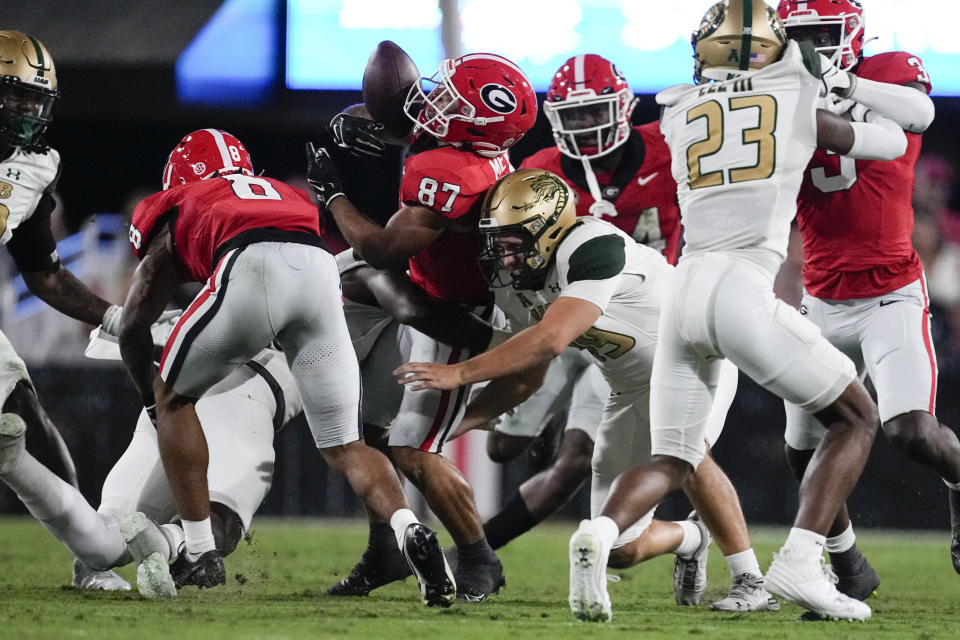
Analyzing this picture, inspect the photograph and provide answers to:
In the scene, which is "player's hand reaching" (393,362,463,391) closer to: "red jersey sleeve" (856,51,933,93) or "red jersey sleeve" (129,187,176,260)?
"red jersey sleeve" (129,187,176,260)

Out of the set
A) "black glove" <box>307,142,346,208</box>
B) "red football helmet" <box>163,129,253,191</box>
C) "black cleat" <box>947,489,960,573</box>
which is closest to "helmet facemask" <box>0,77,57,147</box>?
"red football helmet" <box>163,129,253,191</box>

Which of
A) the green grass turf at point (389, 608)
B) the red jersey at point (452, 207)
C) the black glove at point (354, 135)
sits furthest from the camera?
the black glove at point (354, 135)

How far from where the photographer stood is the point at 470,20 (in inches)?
348

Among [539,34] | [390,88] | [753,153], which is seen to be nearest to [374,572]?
[390,88]

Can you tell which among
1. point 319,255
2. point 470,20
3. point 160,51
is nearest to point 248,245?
point 319,255

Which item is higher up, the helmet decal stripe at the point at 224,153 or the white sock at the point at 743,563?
the helmet decal stripe at the point at 224,153

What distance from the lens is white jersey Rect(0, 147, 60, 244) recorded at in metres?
4.57

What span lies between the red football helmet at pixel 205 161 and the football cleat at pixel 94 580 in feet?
4.49

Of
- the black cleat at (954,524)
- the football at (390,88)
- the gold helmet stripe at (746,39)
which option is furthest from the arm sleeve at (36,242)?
the black cleat at (954,524)

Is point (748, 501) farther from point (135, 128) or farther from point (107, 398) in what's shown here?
point (135, 128)

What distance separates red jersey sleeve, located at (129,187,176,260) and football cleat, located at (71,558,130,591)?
116cm

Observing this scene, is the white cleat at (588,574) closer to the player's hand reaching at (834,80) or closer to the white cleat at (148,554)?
the white cleat at (148,554)

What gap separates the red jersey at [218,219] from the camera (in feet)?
12.7

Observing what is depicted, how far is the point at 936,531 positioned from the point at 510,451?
378 cm
